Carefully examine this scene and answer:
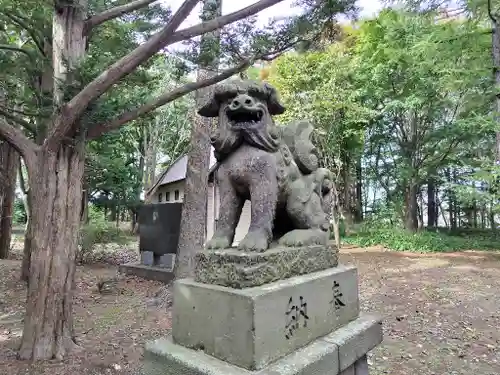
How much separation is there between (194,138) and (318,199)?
4192 millimetres

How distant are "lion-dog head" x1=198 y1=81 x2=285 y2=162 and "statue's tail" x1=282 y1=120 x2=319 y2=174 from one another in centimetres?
35

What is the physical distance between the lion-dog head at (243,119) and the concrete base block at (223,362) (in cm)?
117

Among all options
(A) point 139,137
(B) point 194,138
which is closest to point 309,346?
(B) point 194,138

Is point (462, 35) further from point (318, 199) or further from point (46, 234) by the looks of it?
point (46, 234)

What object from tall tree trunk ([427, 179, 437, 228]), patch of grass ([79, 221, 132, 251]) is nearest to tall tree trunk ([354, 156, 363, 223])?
tall tree trunk ([427, 179, 437, 228])

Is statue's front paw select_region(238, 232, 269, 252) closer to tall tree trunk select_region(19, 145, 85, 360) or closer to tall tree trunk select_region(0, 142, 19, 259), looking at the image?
tall tree trunk select_region(19, 145, 85, 360)

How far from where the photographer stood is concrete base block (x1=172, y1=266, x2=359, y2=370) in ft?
5.73

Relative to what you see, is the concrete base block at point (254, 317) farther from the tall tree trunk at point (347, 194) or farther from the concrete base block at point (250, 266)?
the tall tree trunk at point (347, 194)

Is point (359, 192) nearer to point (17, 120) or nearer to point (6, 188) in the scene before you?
point (6, 188)

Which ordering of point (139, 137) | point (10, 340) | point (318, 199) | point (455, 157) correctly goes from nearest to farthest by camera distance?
point (318, 199) → point (10, 340) → point (455, 157) → point (139, 137)

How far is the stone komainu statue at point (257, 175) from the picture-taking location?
2.12 metres

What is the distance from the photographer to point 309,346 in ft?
6.82

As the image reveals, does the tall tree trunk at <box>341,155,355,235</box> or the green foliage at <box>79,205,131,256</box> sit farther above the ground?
the tall tree trunk at <box>341,155,355,235</box>

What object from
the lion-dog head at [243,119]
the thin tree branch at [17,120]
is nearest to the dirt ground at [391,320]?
the thin tree branch at [17,120]
